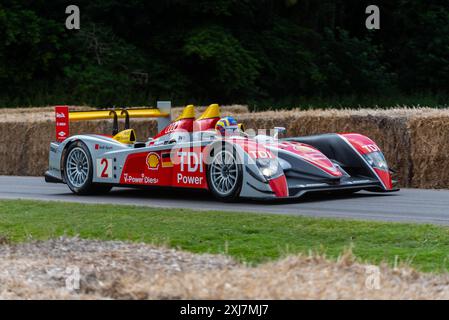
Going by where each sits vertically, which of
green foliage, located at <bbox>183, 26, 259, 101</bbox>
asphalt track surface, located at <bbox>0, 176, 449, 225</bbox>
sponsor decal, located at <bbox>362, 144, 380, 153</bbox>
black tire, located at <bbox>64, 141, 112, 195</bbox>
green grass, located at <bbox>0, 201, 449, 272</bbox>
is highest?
green foliage, located at <bbox>183, 26, 259, 101</bbox>

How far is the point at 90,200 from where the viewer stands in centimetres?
1330

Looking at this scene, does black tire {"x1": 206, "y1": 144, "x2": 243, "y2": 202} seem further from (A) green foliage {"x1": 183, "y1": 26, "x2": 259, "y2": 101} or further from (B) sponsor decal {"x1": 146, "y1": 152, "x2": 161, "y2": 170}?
(A) green foliage {"x1": 183, "y1": 26, "x2": 259, "y2": 101}

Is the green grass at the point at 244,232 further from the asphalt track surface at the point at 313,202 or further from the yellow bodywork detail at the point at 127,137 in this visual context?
the yellow bodywork detail at the point at 127,137

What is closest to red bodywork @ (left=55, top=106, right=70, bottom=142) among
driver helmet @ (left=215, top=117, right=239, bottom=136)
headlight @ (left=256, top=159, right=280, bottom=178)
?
driver helmet @ (left=215, top=117, right=239, bottom=136)

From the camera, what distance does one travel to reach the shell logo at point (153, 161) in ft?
43.3

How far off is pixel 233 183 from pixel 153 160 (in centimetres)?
144

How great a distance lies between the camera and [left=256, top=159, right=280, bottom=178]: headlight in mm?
11961

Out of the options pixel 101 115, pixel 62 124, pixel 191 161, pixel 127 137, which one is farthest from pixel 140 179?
pixel 62 124

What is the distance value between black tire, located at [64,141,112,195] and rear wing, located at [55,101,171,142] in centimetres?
43

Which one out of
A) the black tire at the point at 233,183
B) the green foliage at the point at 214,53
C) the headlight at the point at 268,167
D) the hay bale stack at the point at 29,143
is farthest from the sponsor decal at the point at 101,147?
the green foliage at the point at 214,53

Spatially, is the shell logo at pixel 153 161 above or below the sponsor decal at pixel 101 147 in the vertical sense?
below

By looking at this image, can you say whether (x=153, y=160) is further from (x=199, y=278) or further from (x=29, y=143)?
(x=199, y=278)

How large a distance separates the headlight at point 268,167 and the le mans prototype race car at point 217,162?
0.01 meters
